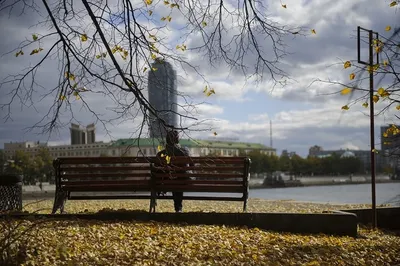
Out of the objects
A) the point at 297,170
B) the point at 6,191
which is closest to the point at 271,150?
the point at 297,170

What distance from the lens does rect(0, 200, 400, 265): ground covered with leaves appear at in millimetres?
4656

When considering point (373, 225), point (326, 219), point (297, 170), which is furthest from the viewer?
point (297, 170)

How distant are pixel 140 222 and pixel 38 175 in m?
61.4

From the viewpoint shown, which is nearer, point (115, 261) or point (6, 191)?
point (115, 261)

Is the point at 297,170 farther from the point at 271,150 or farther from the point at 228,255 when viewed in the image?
the point at 228,255

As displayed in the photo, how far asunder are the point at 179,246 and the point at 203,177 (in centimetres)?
276

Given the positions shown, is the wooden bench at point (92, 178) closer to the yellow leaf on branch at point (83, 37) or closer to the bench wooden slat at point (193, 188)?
the bench wooden slat at point (193, 188)

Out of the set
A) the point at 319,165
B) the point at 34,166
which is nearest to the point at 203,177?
the point at 34,166

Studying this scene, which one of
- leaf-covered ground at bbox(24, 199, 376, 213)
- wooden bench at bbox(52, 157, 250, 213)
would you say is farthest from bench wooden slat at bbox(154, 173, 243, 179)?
leaf-covered ground at bbox(24, 199, 376, 213)

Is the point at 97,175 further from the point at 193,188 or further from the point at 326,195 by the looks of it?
the point at 326,195

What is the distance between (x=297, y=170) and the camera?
375ft

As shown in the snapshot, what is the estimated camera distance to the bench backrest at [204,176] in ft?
26.0

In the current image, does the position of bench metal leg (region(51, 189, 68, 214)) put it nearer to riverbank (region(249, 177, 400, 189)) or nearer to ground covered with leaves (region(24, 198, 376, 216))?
ground covered with leaves (region(24, 198, 376, 216))

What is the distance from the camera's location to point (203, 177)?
8.05 m
